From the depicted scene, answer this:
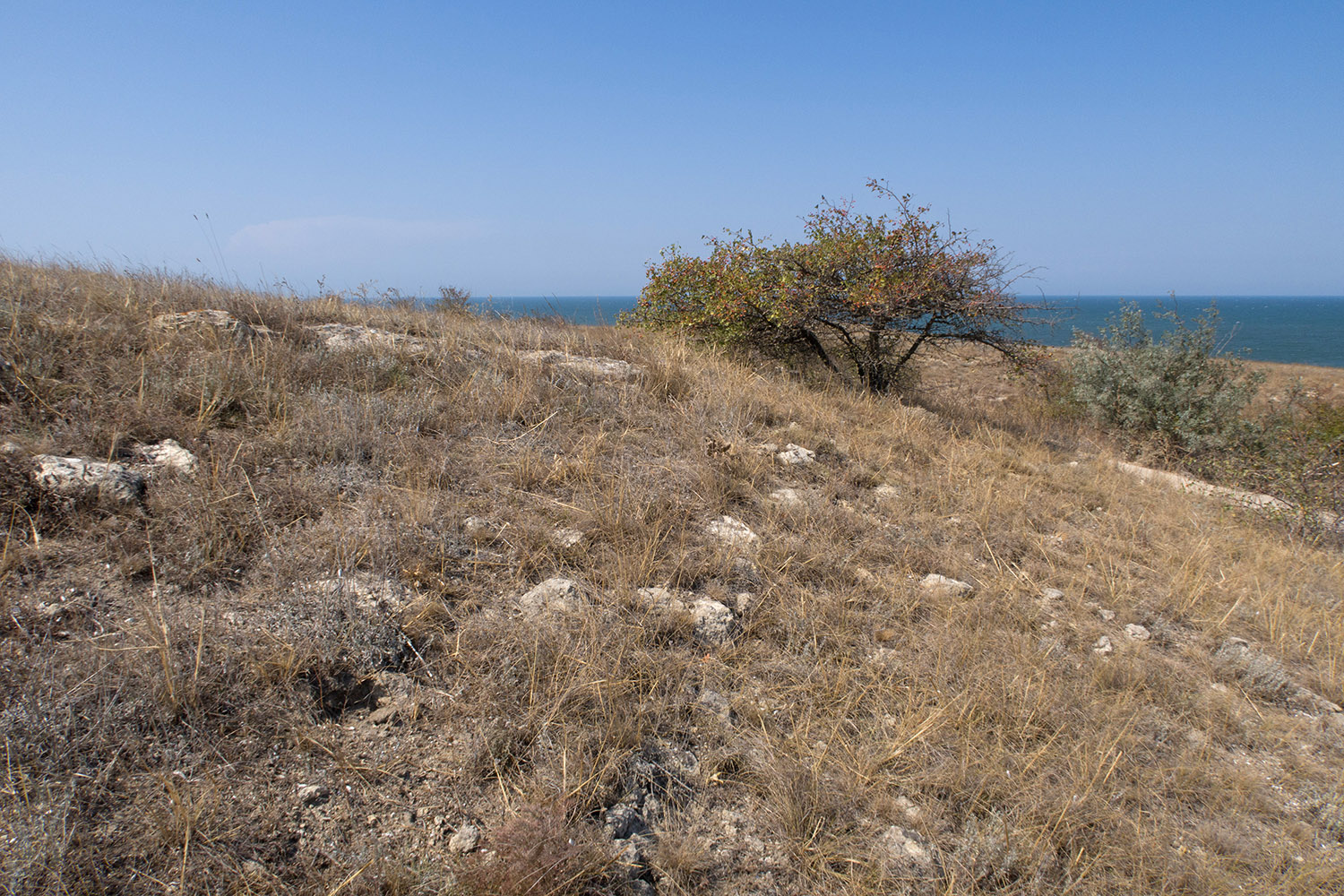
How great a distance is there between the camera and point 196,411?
356cm

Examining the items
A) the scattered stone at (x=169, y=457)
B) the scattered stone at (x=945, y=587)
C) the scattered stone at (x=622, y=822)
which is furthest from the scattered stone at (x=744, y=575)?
the scattered stone at (x=169, y=457)

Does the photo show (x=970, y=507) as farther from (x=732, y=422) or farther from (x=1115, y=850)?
(x=1115, y=850)

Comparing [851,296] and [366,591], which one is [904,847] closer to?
[366,591]

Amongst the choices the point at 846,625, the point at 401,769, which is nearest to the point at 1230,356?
the point at 846,625

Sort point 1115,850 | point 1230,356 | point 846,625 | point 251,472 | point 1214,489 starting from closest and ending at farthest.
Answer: point 1115,850, point 846,625, point 251,472, point 1214,489, point 1230,356

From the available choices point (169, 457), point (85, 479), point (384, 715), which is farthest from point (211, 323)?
point (384, 715)

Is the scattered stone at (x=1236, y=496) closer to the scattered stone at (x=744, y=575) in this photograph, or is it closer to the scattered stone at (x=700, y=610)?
the scattered stone at (x=744, y=575)

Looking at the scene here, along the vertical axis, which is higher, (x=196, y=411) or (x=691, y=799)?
(x=196, y=411)

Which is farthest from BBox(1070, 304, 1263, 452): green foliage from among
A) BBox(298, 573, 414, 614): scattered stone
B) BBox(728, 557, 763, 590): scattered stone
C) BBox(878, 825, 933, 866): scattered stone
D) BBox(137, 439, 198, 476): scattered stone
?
BBox(137, 439, 198, 476): scattered stone

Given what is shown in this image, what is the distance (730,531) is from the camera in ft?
11.5

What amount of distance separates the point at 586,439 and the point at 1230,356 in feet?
34.5

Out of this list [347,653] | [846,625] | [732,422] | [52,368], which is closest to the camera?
[347,653]

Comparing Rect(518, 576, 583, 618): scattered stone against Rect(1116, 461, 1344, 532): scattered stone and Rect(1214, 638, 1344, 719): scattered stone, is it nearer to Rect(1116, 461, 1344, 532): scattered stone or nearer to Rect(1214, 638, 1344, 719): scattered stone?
Rect(1214, 638, 1344, 719): scattered stone

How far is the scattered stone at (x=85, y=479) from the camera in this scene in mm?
2641
